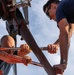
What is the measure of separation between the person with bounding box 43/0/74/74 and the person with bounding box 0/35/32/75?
5.46 ft

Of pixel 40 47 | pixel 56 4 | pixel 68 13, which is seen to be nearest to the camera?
pixel 68 13

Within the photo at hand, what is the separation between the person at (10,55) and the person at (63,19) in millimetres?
1664

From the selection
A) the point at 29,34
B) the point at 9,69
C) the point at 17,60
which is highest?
the point at 29,34

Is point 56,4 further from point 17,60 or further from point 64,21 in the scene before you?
point 17,60

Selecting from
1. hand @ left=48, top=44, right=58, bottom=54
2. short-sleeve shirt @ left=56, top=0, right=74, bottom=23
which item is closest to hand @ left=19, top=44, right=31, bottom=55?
hand @ left=48, top=44, right=58, bottom=54

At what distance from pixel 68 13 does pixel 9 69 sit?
11.7 ft

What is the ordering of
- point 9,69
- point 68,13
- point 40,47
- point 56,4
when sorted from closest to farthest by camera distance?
1. point 68,13
2. point 56,4
3. point 40,47
4. point 9,69

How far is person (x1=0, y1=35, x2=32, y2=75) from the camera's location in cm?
818

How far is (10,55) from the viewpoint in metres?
8.42

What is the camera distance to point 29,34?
8.20 m

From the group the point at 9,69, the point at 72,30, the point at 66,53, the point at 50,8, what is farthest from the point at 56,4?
the point at 9,69

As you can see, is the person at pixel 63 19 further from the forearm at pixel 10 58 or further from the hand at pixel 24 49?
the forearm at pixel 10 58

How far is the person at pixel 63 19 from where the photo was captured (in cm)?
584

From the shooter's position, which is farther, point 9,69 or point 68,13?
point 9,69
